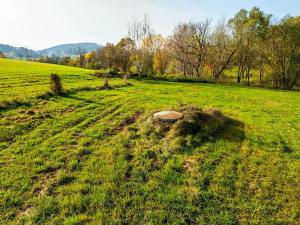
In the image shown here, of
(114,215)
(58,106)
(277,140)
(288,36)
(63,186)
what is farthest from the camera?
(288,36)

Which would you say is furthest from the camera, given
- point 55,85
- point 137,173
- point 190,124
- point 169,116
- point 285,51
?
point 285,51

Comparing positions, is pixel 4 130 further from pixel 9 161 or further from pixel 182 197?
pixel 182 197

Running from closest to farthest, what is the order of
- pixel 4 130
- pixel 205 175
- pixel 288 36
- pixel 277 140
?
1. pixel 205 175
2. pixel 4 130
3. pixel 277 140
4. pixel 288 36

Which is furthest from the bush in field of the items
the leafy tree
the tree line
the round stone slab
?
the leafy tree

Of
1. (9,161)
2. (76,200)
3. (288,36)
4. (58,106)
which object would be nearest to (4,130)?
(9,161)

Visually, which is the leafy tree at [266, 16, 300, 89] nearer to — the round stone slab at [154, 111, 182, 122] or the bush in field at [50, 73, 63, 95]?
the round stone slab at [154, 111, 182, 122]

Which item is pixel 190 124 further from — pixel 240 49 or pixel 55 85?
pixel 240 49

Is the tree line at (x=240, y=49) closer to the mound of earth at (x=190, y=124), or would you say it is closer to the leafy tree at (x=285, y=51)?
the leafy tree at (x=285, y=51)

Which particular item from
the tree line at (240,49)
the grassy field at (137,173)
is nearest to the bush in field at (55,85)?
the grassy field at (137,173)

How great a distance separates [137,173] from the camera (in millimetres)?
7031

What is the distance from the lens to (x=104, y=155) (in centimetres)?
805

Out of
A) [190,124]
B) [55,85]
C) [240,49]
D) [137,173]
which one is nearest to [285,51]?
[240,49]

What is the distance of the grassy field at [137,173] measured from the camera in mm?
5471

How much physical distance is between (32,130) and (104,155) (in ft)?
12.4
